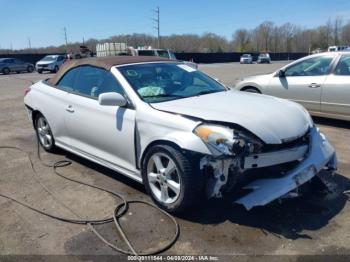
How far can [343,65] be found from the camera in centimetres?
724

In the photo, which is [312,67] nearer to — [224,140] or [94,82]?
[94,82]

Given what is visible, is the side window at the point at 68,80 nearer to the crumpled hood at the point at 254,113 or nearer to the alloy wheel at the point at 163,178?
the crumpled hood at the point at 254,113

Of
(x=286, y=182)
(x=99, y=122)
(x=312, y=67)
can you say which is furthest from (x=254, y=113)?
(x=312, y=67)

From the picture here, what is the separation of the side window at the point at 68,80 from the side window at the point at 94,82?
0.39 ft

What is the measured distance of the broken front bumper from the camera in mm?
3471

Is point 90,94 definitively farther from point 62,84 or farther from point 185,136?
point 185,136

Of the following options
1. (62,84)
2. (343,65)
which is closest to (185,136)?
(62,84)

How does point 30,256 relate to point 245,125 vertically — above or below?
below

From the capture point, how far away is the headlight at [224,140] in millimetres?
3395

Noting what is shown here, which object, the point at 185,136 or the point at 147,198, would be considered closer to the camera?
the point at 185,136

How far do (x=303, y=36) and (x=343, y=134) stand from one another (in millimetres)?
125061

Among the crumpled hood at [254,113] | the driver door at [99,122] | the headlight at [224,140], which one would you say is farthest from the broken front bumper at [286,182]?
the driver door at [99,122]

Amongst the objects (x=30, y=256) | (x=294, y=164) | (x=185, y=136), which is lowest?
(x=30, y=256)

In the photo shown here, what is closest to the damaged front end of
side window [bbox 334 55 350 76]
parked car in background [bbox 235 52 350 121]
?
parked car in background [bbox 235 52 350 121]
